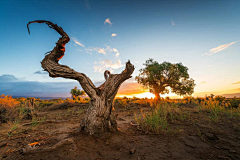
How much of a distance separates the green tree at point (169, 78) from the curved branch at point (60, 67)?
18.9 m

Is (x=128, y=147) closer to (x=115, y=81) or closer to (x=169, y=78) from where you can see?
(x=115, y=81)

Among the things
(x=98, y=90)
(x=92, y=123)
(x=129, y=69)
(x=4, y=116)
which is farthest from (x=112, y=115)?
(x=4, y=116)

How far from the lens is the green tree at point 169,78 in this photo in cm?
2164

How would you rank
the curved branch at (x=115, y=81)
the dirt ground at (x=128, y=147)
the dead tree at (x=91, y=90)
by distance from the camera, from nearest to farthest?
the dirt ground at (x=128, y=147), the dead tree at (x=91, y=90), the curved branch at (x=115, y=81)

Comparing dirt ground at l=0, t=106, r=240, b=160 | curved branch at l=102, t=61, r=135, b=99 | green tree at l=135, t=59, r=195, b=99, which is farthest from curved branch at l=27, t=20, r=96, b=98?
green tree at l=135, t=59, r=195, b=99

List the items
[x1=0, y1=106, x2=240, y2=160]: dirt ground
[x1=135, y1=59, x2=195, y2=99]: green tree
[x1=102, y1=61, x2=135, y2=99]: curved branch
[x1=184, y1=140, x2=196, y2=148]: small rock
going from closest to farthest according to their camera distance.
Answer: [x1=0, y1=106, x2=240, y2=160]: dirt ground → [x1=184, y1=140, x2=196, y2=148]: small rock → [x1=102, y1=61, x2=135, y2=99]: curved branch → [x1=135, y1=59, x2=195, y2=99]: green tree

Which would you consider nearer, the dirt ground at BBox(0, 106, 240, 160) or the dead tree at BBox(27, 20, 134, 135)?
the dirt ground at BBox(0, 106, 240, 160)

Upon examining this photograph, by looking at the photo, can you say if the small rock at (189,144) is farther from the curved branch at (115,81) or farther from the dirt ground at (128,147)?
the curved branch at (115,81)

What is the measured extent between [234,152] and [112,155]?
343cm

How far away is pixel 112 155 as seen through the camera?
2.96 meters

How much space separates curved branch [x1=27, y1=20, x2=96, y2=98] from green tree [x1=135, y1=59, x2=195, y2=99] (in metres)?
18.9

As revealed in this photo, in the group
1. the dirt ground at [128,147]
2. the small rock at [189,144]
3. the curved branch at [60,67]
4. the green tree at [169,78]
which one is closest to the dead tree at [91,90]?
the curved branch at [60,67]

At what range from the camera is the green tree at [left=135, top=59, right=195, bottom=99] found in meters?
21.6

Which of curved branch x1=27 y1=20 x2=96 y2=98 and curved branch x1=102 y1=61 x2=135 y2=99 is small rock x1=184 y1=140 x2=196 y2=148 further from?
curved branch x1=27 y1=20 x2=96 y2=98
